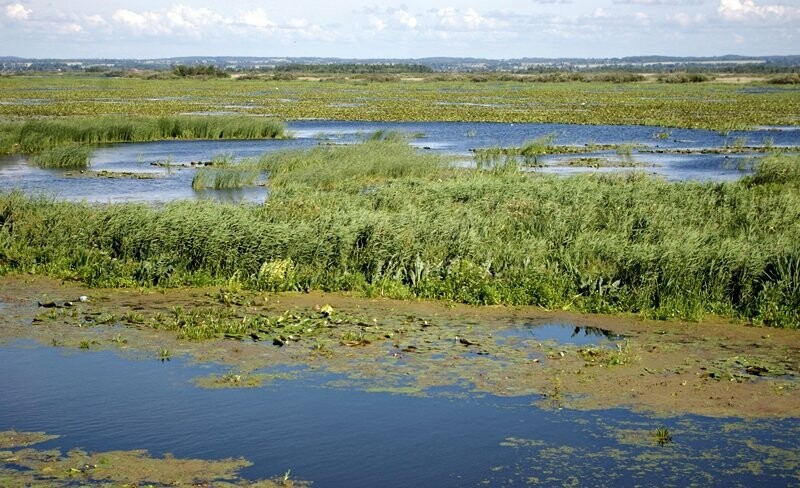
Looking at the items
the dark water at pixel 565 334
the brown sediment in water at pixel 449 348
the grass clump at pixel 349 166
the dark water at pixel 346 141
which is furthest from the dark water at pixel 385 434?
the dark water at pixel 346 141

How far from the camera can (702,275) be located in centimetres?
1500

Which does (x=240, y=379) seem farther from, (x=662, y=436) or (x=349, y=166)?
(x=349, y=166)

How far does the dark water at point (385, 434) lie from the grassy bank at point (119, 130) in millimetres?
29934

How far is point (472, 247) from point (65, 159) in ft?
75.2

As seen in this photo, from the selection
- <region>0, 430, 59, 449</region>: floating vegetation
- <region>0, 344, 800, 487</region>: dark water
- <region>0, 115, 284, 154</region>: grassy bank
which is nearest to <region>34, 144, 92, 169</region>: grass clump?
<region>0, 115, 284, 154</region>: grassy bank

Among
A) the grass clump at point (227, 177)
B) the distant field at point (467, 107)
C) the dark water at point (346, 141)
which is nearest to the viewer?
the dark water at point (346, 141)

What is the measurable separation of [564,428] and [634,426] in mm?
761

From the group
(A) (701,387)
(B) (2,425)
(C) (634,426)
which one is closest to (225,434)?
(B) (2,425)

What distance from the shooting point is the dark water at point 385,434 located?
9211 mm

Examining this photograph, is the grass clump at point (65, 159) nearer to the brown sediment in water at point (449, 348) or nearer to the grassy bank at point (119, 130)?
the grassy bank at point (119, 130)

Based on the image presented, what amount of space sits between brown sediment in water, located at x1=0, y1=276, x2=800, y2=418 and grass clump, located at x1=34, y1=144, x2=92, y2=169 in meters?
20.0

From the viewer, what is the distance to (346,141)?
1650 inches

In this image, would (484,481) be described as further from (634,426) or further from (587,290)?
(587,290)

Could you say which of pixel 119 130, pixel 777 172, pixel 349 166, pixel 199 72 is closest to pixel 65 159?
pixel 119 130
